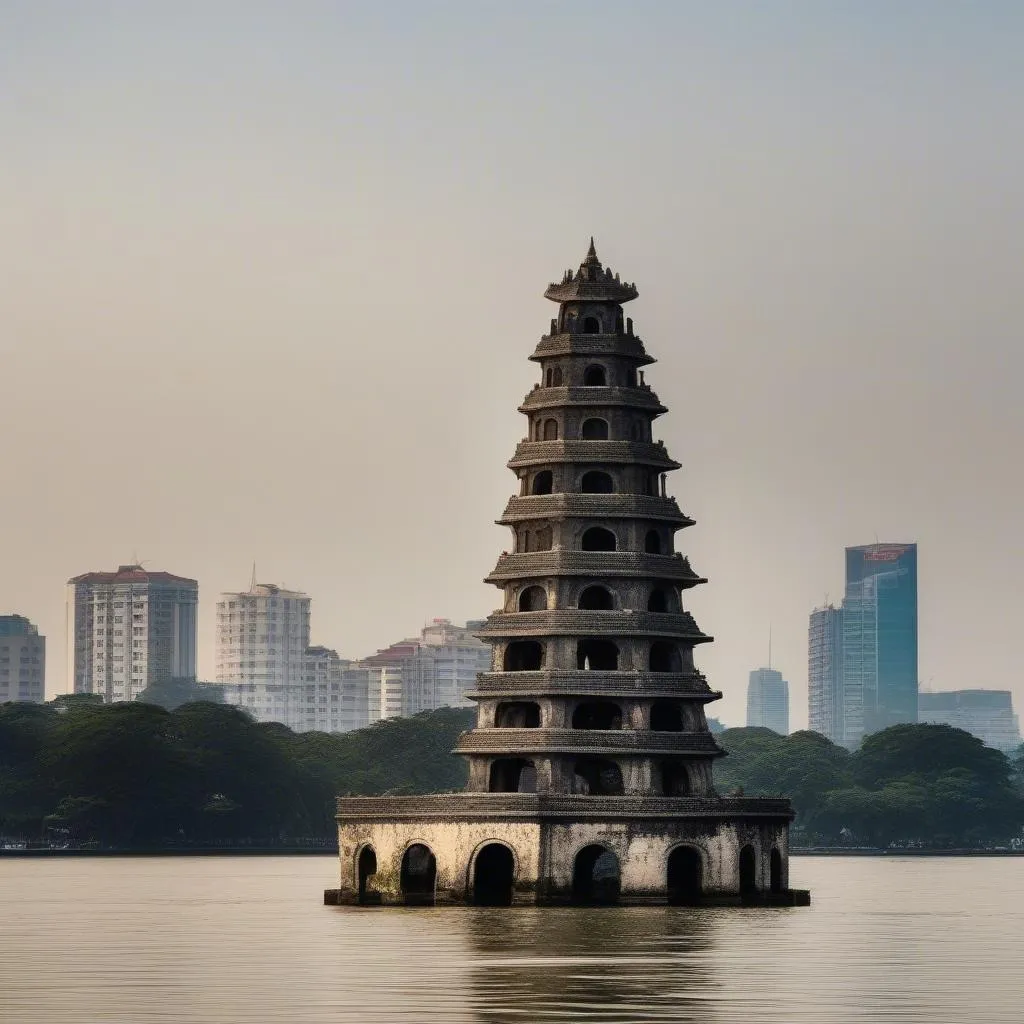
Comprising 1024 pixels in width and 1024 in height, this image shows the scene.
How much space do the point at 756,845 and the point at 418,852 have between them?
1265cm

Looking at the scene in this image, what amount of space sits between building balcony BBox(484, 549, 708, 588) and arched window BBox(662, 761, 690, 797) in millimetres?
6978

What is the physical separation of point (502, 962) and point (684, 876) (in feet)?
113

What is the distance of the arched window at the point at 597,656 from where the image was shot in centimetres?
11518

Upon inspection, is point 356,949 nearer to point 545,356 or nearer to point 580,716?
point 580,716

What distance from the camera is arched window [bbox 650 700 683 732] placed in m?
114

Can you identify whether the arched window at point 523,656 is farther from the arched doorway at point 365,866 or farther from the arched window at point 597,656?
the arched doorway at point 365,866

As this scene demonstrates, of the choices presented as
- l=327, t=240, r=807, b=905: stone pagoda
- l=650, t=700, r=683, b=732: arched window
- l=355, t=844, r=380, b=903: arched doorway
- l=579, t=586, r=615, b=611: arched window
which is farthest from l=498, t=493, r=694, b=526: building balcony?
l=355, t=844, r=380, b=903: arched doorway

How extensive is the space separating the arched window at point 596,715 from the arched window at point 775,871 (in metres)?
7.67

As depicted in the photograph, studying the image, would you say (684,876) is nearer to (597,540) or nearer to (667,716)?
(667,716)

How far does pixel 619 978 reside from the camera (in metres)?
71.8

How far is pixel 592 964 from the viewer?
7638 cm

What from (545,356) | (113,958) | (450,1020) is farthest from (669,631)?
(450,1020)

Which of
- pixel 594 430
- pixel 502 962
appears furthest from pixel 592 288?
pixel 502 962

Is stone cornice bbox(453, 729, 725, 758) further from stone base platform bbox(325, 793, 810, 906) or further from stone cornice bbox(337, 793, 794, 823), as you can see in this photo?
stone base platform bbox(325, 793, 810, 906)
